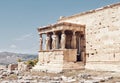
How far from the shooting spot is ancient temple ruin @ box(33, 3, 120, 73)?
26.0m

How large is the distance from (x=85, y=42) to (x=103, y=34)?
124 inches

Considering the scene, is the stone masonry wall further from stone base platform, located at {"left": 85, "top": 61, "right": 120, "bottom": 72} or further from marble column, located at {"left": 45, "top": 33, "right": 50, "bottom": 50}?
marble column, located at {"left": 45, "top": 33, "right": 50, "bottom": 50}

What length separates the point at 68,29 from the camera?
29.3 m

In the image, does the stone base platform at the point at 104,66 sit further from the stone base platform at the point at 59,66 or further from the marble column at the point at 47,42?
the marble column at the point at 47,42

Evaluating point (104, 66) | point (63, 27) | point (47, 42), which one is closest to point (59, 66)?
point (63, 27)

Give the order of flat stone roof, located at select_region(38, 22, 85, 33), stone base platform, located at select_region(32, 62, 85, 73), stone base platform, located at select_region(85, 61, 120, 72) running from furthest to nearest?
flat stone roof, located at select_region(38, 22, 85, 33), stone base platform, located at select_region(32, 62, 85, 73), stone base platform, located at select_region(85, 61, 120, 72)

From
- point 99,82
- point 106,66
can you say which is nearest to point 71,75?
point 106,66

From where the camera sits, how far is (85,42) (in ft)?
98.0

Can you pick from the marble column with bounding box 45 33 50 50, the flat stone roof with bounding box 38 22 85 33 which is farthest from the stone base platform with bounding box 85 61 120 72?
the marble column with bounding box 45 33 50 50

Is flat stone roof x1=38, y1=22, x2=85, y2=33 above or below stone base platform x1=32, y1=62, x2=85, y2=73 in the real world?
above

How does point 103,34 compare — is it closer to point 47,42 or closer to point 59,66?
point 59,66

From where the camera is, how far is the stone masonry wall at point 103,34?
84.1ft

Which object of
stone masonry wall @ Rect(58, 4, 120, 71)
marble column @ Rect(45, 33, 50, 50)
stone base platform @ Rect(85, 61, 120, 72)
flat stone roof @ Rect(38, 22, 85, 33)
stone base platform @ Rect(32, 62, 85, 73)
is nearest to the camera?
stone base platform @ Rect(85, 61, 120, 72)

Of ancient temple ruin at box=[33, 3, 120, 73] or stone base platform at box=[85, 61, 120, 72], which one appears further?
ancient temple ruin at box=[33, 3, 120, 73]
